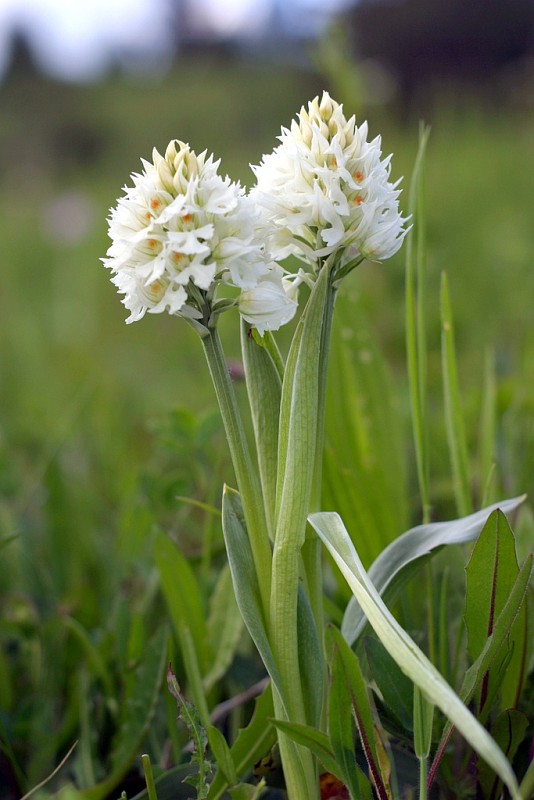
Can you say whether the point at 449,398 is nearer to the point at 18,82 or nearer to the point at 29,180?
the point at 29,180

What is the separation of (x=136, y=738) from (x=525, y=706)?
410 millimetres

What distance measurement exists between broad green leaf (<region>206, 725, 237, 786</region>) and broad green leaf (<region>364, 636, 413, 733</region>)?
151 mm

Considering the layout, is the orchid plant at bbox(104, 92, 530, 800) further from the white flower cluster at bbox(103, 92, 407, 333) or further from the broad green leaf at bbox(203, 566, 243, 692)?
the broad green leaf at bbox(203, 566, 243, 692)

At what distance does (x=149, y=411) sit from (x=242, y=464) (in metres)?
1.45

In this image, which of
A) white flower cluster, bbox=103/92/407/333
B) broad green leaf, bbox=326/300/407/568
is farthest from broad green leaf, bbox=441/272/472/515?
white flower cluster, bbox=103/92/407/333

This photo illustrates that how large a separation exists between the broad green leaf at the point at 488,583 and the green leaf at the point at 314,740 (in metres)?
0.16

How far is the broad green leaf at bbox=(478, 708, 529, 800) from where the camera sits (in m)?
0.72

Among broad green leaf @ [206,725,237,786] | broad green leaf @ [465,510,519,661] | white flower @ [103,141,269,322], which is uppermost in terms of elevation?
white flower @ [103,141,269,322]

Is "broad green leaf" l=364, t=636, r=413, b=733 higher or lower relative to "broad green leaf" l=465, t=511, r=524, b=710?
lower

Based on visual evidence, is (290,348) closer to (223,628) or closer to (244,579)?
(244,579)

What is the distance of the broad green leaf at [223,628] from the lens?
91 centimetres

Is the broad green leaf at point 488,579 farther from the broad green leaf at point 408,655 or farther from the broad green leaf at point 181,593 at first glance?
the broad green leaf at point 181,593

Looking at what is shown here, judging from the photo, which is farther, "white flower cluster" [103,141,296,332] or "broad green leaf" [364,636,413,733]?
"broad green leaf" [364,636,413,733]

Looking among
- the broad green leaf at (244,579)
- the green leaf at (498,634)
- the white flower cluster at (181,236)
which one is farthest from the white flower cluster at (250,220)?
the green leaf at (498,634)
